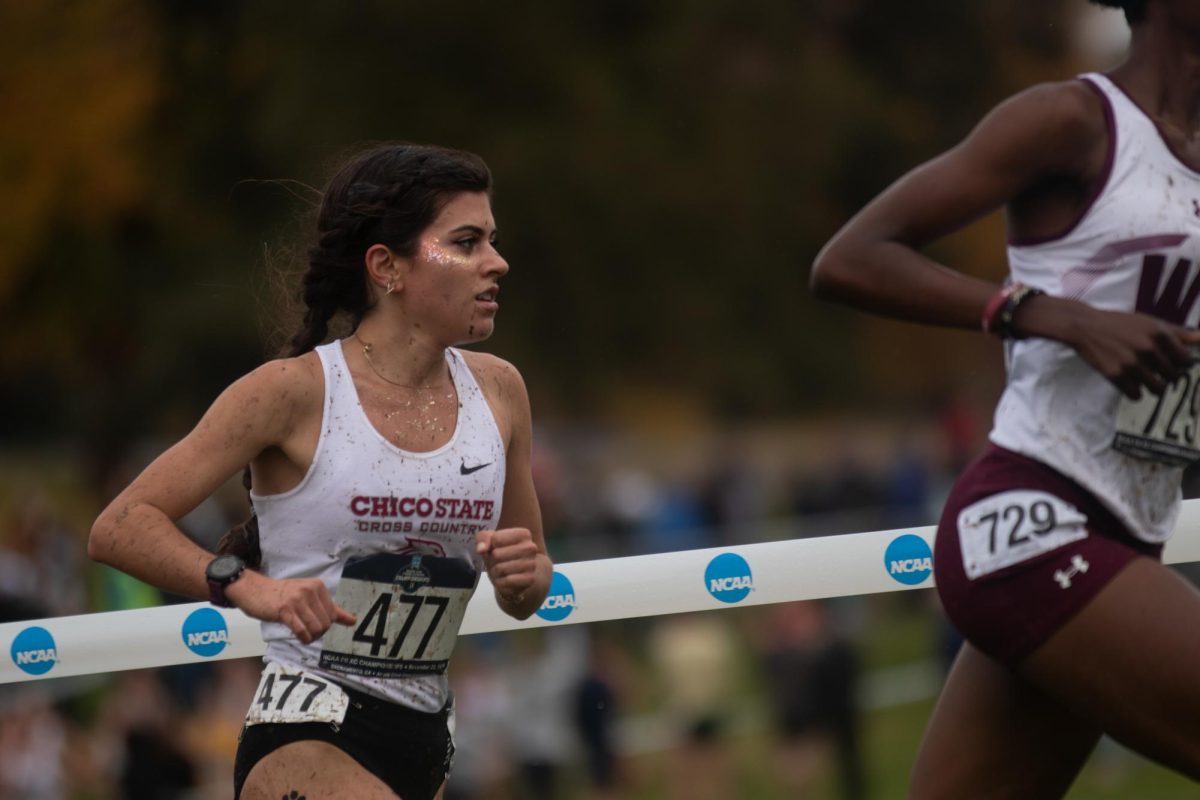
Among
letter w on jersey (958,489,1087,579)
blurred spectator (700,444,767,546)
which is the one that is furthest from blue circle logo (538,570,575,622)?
blurred spectator (700,444,767,546)

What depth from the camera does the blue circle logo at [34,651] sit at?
4727mm

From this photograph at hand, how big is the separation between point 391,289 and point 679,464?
75.9 feet

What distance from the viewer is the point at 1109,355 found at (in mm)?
3135

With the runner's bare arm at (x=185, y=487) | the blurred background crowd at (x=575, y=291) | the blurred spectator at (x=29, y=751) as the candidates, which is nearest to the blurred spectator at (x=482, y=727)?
the blurred background crowd at (x=575, y=291)

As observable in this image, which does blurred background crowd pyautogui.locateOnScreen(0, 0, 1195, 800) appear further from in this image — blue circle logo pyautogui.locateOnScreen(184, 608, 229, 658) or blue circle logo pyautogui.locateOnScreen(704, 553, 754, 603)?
blue circle logo pyautogui.locateOnScreen(704, 553, 754, 603)

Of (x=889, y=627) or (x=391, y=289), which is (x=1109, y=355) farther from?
(x=889, y=627)

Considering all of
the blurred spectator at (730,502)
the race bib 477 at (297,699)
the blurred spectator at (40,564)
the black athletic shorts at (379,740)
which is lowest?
the blurred spectator at (730,502)

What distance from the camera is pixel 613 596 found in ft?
15.8

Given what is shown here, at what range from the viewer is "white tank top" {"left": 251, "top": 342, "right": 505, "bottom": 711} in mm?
3811

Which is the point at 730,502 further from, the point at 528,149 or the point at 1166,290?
the point at 1166,290

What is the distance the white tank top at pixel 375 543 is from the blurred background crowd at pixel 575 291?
5856mm

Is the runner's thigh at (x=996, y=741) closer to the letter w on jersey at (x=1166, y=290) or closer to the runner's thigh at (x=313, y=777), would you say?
the letter w on jersey at (x=1166, y=290)

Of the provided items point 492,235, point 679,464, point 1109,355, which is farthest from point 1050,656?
point 679,464

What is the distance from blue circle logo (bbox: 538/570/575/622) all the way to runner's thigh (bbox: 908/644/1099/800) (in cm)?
146
